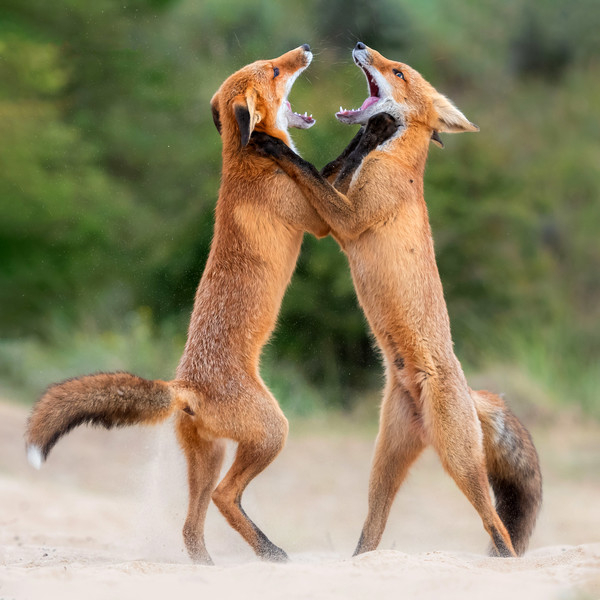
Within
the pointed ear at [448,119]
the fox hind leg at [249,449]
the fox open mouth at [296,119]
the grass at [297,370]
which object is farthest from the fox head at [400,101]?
the grass at [297,370]

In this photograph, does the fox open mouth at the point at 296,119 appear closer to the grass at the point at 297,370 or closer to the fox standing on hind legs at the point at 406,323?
the fox standing on hind legs at the point at 406,323

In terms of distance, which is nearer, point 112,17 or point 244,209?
point 244,209

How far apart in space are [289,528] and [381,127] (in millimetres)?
5067

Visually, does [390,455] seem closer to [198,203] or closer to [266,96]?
[266,96]

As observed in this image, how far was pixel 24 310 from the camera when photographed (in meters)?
18.7

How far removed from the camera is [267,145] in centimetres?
697

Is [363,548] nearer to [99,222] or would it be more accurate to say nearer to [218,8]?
[99,222]

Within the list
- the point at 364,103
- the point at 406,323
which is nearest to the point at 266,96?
the point at 364,103

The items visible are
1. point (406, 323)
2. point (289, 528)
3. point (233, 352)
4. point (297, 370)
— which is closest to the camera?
point (233, 352)

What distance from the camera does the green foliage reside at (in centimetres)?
1627

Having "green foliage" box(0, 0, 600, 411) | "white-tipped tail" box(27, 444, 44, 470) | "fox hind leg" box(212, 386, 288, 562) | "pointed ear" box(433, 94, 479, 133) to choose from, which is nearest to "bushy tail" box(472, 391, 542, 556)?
"fox hind leg" box(212, 386, 288, 562)

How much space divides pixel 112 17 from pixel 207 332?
1365 centimetres

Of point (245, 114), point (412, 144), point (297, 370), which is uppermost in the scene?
point (297, 370)

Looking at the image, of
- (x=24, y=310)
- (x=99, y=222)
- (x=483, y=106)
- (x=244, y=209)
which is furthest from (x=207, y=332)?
(x=483, y=106)
